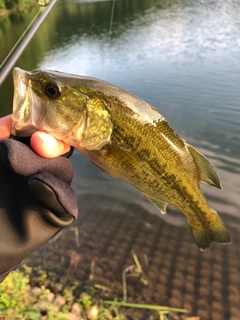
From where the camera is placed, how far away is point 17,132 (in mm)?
1903

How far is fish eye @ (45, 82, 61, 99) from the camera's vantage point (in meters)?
1.90

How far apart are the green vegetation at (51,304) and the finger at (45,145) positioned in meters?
2.41

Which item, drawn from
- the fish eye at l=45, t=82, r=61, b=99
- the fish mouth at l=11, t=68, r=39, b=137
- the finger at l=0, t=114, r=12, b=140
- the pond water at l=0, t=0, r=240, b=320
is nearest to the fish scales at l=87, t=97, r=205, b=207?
the fish eye at l=45, t=82, r=61, b=99

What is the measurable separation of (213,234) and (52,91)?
1624 millimetres

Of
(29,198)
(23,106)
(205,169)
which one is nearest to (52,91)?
(23,106)

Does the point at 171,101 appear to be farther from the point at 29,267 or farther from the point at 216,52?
the point at 29,267

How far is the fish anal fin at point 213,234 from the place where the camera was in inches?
96.7

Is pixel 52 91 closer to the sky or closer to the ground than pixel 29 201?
closer to the sky

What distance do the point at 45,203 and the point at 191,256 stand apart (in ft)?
13.1

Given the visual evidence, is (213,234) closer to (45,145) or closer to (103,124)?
(103,124)

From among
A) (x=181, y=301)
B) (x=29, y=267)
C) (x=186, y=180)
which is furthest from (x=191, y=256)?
(x=186, y=180)

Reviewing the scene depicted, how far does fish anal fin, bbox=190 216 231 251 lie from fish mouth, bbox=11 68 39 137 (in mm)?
1494

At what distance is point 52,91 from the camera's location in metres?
1.92

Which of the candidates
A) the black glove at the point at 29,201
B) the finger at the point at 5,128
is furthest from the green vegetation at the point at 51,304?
the finger at the point at 5,128
